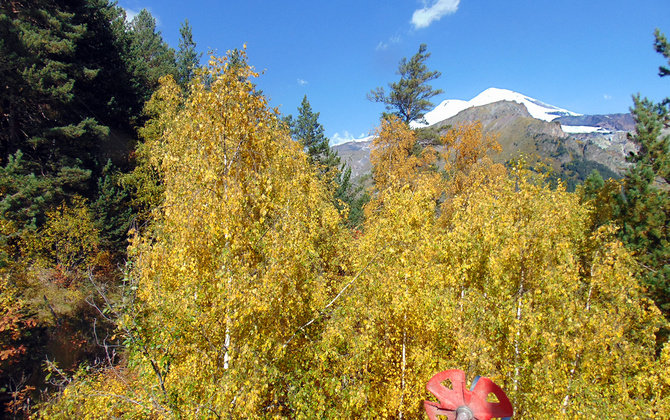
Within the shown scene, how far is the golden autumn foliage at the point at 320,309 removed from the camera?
4.93 meters

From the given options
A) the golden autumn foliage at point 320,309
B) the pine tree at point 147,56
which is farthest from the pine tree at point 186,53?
the golden autumn foliage at point 320,309

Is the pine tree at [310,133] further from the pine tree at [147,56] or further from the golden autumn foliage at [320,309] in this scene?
the golden autumn foliage at [320,309]

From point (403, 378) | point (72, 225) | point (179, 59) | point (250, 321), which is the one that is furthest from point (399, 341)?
point (179, 59)

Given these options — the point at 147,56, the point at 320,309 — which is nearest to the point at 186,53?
the point at 147,56

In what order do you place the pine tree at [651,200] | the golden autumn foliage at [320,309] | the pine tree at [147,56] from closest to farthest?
1. the golden autumn foliage at [320,309]
2. the pine tree at [651,200]
3. the pine tree at [147,56]

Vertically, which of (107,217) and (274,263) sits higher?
(107,217)

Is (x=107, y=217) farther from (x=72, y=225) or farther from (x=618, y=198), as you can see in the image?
(x=618, y=198)

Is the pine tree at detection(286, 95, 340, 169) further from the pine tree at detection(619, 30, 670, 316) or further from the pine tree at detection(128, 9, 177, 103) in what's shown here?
the pine tree at detection(619, 30, 670, 316)

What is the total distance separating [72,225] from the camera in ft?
62.1

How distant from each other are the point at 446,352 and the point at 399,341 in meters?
1.32

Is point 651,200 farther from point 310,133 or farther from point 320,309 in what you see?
point 310,133

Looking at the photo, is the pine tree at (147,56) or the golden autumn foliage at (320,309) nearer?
the golden autumn foliage at (320,309)

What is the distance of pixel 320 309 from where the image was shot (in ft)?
18.8

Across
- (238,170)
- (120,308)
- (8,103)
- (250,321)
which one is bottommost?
(250,321)
